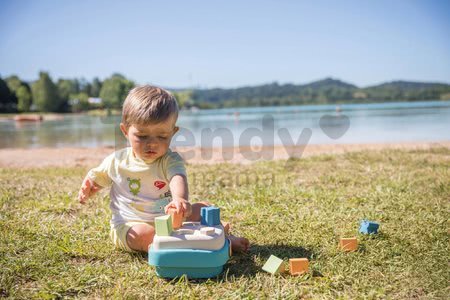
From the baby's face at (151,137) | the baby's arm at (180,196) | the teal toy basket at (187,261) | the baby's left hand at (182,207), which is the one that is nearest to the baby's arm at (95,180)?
the baby's face at (151,137)

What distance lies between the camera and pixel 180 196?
90.9 inches

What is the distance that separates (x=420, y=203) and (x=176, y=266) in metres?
2.54

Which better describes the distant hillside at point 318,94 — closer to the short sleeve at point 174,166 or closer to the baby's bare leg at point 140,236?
the short sleeve at point 174,166

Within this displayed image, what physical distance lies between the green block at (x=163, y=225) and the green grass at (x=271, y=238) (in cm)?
29

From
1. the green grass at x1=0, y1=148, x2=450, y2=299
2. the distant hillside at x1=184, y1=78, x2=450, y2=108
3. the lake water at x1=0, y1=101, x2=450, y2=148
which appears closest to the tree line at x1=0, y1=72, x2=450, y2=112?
the distant hillside at x1=184, y1=78, x2=450, y2=108

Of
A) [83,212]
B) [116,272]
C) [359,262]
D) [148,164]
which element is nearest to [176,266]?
[116,272]

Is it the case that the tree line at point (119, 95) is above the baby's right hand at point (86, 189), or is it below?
above

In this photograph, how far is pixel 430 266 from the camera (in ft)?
7.22

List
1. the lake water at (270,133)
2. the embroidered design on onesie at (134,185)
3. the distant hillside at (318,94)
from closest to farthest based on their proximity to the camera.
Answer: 1. the embroidered design on onesie at (134,185)
2. the lake water at (270,133)
3. the distant hillside at (318,94)

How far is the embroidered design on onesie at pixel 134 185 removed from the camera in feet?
8.48

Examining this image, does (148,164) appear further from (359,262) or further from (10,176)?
(10,176)

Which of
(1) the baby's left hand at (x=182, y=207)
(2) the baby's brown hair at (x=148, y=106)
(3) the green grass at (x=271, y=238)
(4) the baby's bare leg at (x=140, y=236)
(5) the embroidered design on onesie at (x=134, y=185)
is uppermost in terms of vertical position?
(2) the baby's brown hair at (x=148, y=106)

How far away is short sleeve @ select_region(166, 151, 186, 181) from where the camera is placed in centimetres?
247

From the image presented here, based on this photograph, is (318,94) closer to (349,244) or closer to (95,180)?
(349,244)
